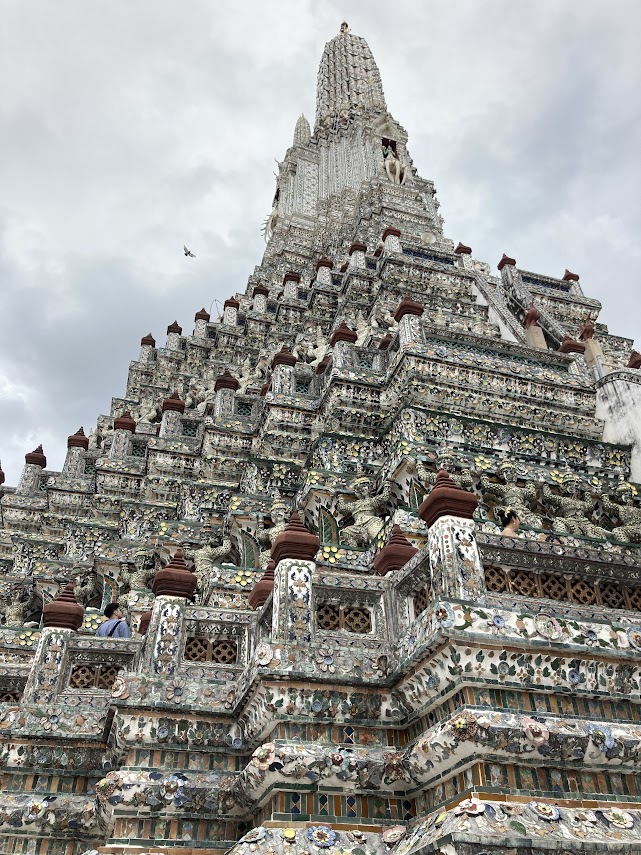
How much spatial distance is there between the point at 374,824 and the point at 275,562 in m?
2.36

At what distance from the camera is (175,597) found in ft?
25.4

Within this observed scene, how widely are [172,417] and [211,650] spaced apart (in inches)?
572

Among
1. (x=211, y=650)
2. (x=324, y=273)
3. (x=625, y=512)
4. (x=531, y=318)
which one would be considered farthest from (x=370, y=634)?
(x=324, y=273)

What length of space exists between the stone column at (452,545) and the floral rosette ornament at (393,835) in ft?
5.88

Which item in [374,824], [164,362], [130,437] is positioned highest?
[164,362]

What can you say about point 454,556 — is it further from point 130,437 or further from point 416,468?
point 130,437

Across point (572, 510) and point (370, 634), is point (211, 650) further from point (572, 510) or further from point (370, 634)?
point (572, 510)

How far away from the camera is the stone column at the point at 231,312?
31.6 metres

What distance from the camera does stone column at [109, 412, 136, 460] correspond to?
2233cm

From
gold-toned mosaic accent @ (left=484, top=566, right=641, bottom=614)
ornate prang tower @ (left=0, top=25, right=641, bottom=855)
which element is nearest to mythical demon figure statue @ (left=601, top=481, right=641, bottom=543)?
ornate prang tower @ (left=0, top=25, right=641, bottom=855)

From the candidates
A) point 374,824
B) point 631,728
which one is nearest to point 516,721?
point 631,728

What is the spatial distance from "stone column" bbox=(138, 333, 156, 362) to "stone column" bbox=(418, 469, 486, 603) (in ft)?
85.1

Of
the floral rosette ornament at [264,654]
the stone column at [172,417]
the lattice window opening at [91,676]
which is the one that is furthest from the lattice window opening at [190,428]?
the floral rosette ornament at [264,654]

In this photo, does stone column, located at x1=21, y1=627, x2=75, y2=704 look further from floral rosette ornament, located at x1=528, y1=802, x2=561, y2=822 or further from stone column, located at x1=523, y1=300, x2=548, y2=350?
stone column, located at x1=523, y1=300, x2=548, y2=350
